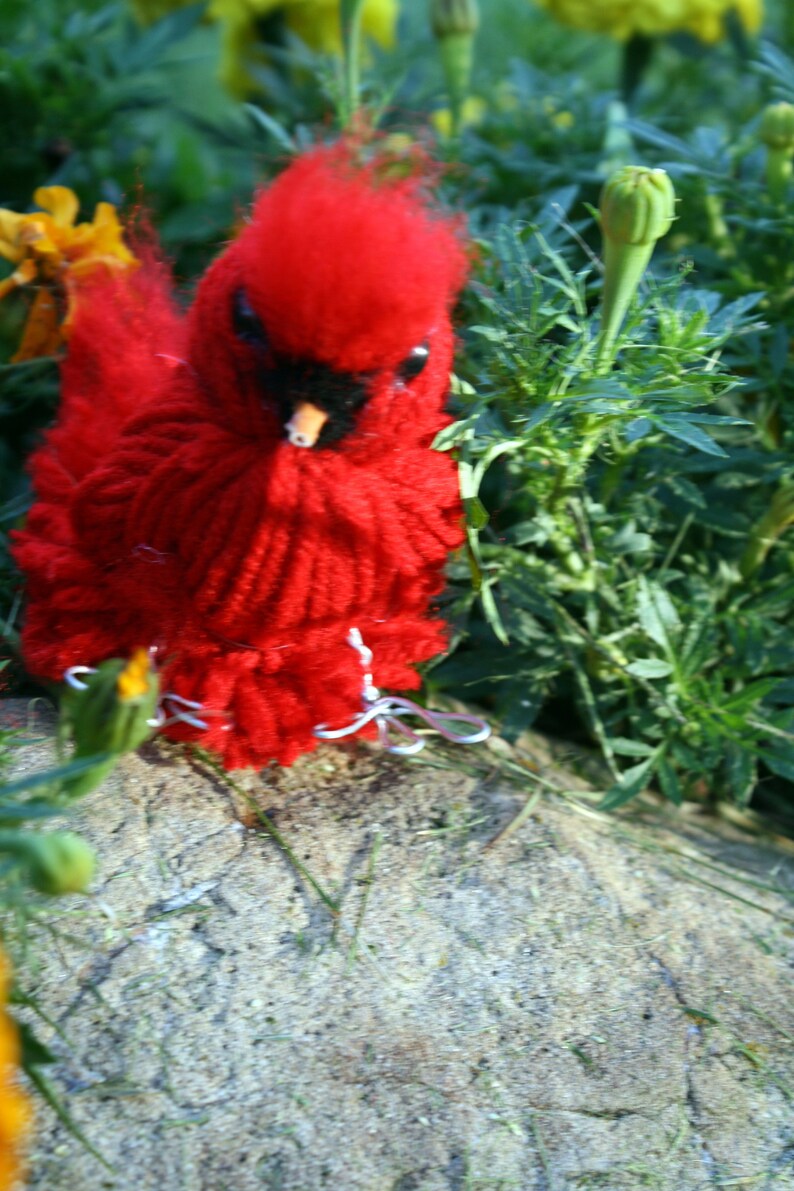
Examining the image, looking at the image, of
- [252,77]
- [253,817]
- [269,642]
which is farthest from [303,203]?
[252,77]

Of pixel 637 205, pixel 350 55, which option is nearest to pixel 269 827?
pixel 637 205

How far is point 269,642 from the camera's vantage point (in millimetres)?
794

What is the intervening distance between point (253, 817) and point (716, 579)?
0.45 meters

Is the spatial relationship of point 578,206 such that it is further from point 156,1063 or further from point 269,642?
point 156,1063

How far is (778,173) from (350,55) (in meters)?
0.38

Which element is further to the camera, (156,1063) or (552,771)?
(552,771)

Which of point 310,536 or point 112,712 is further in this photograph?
point 310,536

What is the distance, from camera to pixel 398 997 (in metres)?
0.74

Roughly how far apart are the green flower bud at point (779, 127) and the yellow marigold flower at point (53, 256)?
53 centimetres

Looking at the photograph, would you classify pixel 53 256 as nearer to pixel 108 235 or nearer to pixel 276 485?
pixel 108 235

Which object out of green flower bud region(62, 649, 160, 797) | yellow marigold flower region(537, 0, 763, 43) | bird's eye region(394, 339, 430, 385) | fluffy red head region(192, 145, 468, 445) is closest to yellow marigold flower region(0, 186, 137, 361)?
fluffy red head region(192, 145, 468, 445)

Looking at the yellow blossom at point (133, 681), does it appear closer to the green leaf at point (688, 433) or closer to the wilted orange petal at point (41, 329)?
the green leaf at point (688, 433)

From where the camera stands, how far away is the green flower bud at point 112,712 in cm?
59

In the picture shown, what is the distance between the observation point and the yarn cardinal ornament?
694mm
